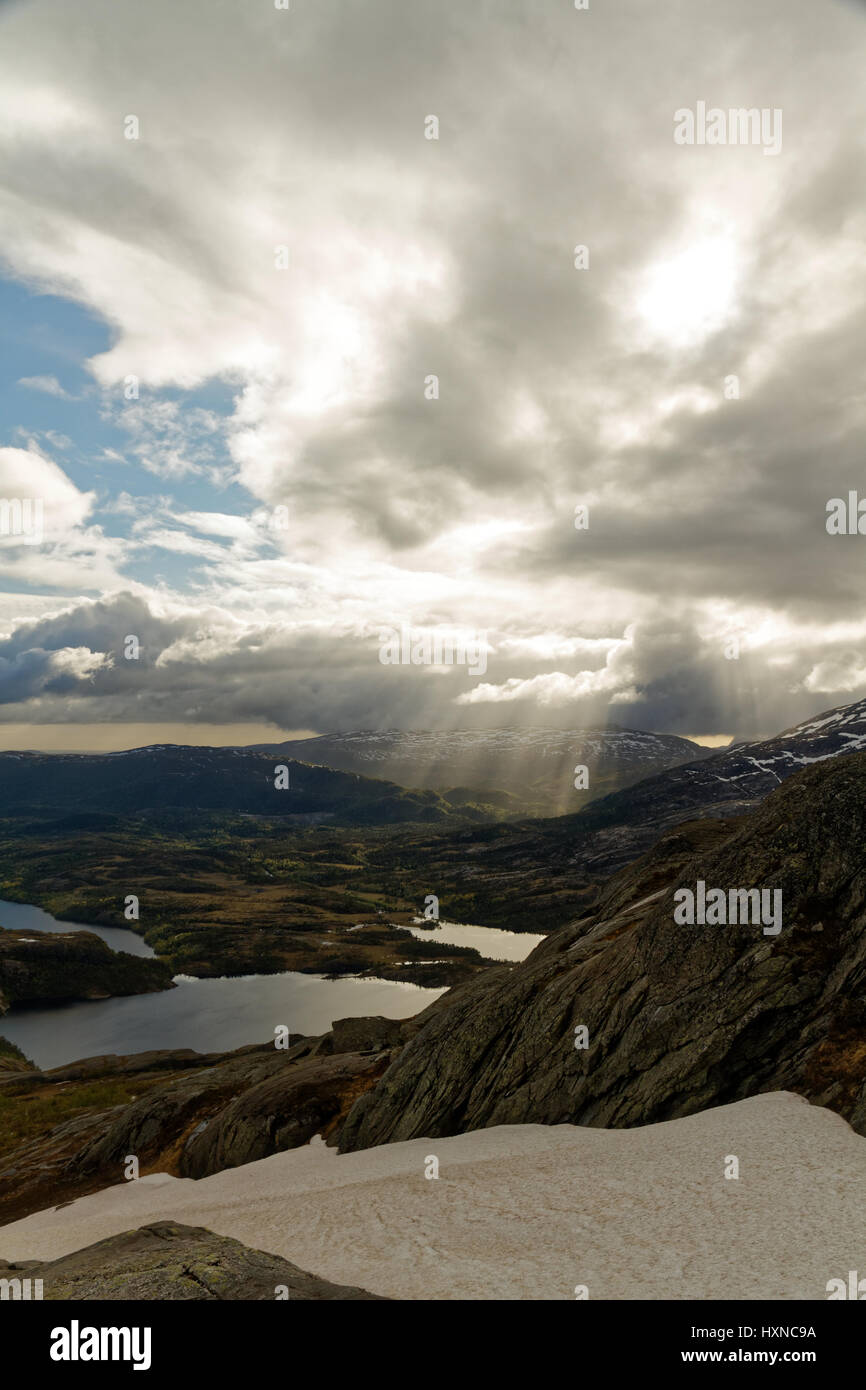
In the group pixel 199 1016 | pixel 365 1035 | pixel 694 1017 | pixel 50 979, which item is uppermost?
pixel 694 1017

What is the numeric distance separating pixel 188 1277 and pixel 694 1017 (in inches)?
764

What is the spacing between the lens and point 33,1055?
474 feet

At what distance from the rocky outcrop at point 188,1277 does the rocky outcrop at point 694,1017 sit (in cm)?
1435

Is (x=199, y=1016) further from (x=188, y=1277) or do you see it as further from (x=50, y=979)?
(x=188, y=1277)

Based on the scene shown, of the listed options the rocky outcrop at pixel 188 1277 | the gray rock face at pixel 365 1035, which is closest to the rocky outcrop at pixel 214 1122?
the gray rock face at pixel 365 1035

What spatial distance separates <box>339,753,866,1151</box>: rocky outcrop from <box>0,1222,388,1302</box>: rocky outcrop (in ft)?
47.1

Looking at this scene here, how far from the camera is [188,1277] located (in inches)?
549

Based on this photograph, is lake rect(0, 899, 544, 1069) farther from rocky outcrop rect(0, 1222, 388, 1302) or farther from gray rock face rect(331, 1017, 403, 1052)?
rocky outcrop rect(0, 1222, 388, 1302)

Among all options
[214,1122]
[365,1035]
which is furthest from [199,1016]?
[214,1122]

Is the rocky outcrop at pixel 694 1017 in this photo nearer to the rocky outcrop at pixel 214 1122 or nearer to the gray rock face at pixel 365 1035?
the rocky outcrop at pixel 214 1122

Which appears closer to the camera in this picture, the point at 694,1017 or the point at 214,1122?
the point at 694,1017

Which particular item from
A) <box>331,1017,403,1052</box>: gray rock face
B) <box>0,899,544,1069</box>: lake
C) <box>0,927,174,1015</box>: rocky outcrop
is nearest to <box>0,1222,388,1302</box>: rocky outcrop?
<box>331,1017,403,1052</box>: gray rock face
